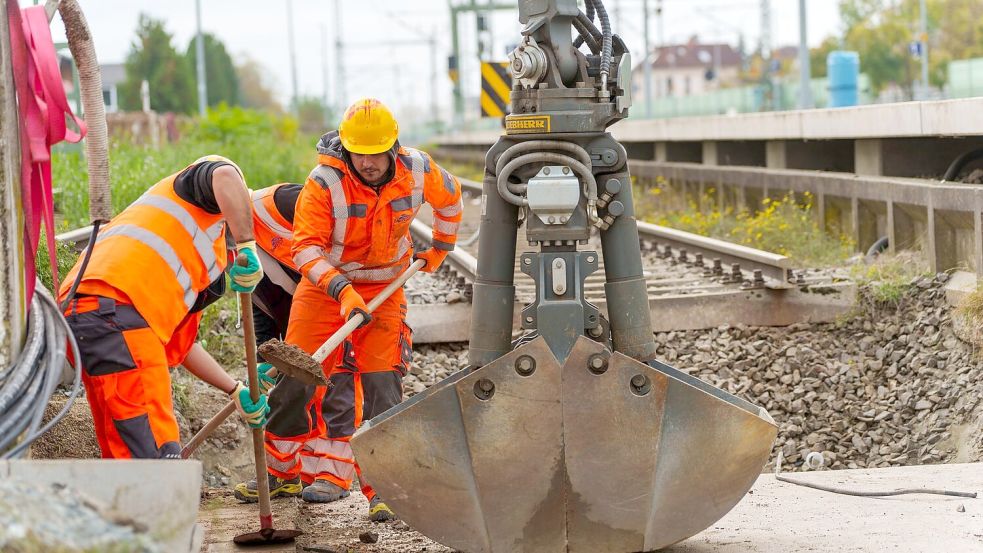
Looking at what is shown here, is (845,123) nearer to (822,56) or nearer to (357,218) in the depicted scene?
(357,218)

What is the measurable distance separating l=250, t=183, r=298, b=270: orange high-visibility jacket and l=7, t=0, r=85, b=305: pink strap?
1905 millimetres

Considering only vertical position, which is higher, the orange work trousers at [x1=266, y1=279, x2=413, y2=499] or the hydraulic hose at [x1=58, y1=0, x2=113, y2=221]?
the hydraulic hose at [x1=58, y1=0, x2=113, y2=221]

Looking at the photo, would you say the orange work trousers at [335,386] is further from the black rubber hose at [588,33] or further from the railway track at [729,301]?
the railway track at [729,301]

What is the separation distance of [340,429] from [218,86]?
67.6 m

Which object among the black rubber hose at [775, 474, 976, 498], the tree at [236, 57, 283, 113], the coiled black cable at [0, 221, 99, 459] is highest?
the tree at [236, 57, 283, 113]

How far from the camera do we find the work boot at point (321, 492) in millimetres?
5727

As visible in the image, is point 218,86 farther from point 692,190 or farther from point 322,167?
point 322,167

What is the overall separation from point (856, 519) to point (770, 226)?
678 cm

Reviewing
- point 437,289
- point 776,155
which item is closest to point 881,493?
point 437,289

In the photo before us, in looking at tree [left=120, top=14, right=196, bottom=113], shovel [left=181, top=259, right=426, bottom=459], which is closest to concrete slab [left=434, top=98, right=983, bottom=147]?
shovel [left=181, top=259, right=426, bottom=459]

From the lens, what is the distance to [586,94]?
14.9 ft

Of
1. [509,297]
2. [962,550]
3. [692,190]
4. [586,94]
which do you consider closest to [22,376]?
[509,297]

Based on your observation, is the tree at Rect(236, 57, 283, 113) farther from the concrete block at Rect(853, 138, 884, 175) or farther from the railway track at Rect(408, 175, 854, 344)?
the railway track at Rect(408, 175, 854, 344)

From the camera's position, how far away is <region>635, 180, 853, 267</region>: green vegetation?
10.4 meters
